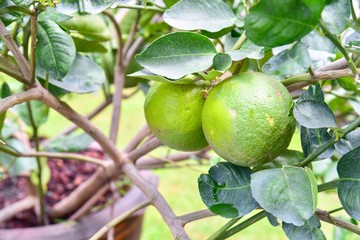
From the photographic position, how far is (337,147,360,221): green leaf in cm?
38

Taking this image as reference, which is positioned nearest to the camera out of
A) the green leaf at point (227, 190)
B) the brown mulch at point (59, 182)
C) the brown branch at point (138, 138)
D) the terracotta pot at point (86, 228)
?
the green leaf at point (227, 190)

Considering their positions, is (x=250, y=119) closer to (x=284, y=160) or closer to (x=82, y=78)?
(x=284, y=160)

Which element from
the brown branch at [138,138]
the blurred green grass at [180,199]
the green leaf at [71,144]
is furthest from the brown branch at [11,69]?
the blurred green grass at [180,199]

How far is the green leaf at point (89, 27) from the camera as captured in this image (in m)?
0.60

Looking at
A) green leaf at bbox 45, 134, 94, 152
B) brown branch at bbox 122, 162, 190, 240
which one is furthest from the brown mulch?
brown branch at bbox 122, 162, 190, 240

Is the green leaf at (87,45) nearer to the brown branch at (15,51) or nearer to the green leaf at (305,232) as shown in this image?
the brown branch at (15,51)

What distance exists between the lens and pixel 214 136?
404 mm

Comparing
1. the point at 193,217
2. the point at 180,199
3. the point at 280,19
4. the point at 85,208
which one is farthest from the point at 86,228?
the point at 180,199

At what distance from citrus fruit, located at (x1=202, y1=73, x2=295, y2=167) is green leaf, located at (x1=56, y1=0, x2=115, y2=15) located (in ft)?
0.41

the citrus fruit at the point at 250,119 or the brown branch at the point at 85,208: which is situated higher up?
the citrus fruit at the point at 250,119

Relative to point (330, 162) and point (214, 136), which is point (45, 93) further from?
point (330, 162)

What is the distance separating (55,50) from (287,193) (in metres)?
0.24

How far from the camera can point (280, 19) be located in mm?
313

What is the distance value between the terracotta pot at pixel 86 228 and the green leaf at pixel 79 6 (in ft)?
1.60
